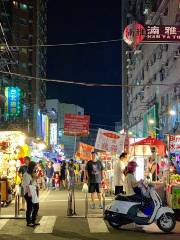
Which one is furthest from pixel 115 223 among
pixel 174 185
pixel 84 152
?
pixel 84 152

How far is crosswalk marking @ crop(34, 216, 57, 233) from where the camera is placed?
12.5 meters

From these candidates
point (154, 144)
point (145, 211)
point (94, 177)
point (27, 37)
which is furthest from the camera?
point (27, 37)

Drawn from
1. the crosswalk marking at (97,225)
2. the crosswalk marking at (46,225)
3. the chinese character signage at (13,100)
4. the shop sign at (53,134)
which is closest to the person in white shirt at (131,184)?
the crosswalk marking at (97,225)

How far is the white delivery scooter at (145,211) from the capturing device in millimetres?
12164

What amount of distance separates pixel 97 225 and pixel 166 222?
6.55ft

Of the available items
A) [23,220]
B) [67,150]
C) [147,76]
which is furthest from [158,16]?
[67,150]

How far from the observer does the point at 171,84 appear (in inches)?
1688

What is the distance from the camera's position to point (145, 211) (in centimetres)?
1233

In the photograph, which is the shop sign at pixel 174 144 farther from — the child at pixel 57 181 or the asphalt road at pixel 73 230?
the child at pixel 57 181

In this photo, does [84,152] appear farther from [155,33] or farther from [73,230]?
[73,230]

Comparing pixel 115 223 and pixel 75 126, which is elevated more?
pixel 75 126

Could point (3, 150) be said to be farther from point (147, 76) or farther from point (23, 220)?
point (147, 76)

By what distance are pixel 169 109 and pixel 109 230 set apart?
3231 centimetres

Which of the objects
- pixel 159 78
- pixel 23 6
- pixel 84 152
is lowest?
pixel 84 152
